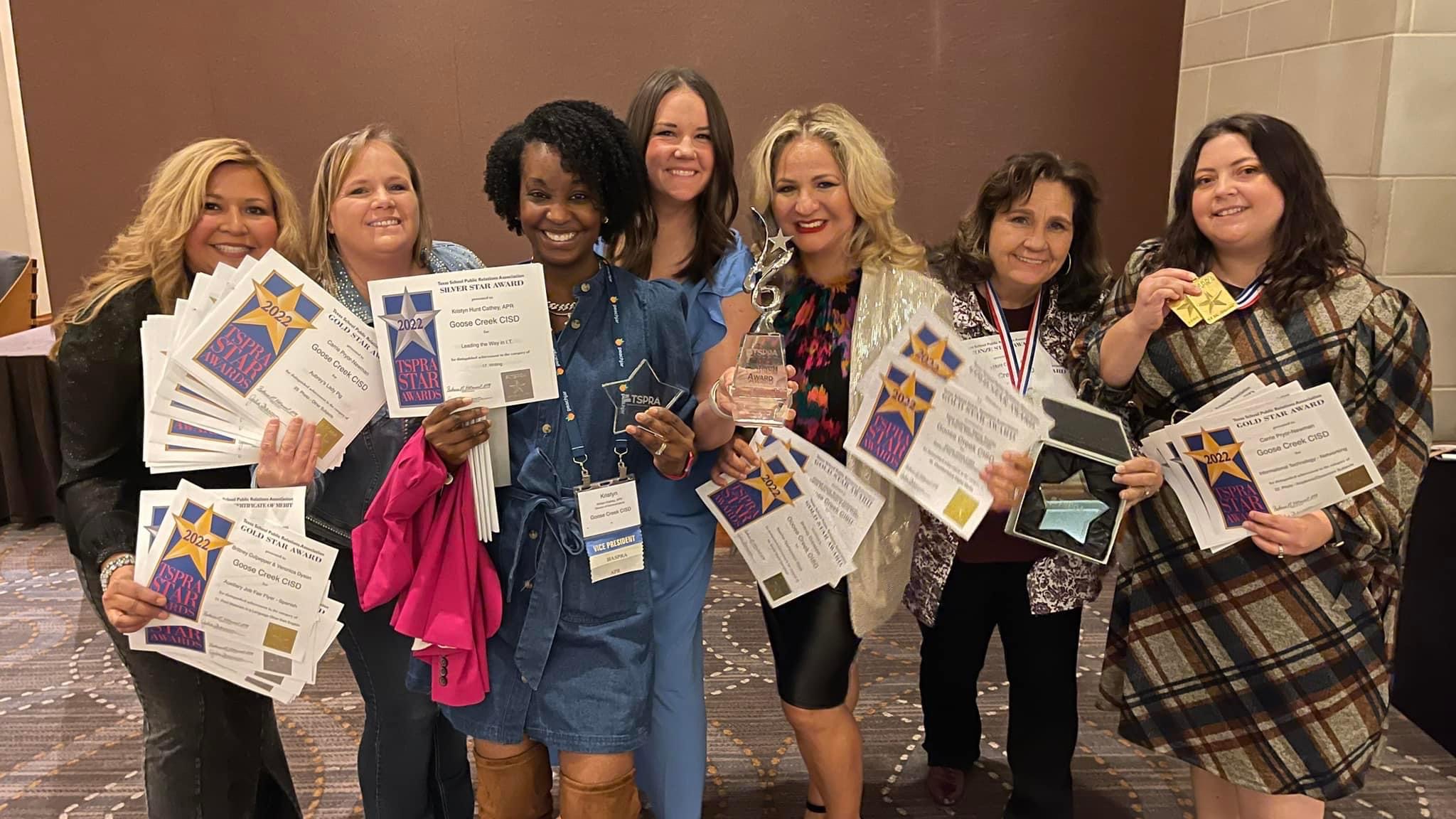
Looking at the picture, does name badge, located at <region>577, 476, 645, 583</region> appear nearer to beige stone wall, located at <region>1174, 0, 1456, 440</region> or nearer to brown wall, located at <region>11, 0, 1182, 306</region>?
beige stone wall, located at <region>1174, 0, 1456, 440</region>

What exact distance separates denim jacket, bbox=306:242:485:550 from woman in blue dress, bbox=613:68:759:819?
51 centimetres

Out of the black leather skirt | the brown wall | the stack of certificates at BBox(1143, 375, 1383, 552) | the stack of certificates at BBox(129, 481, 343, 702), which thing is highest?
the brown wall

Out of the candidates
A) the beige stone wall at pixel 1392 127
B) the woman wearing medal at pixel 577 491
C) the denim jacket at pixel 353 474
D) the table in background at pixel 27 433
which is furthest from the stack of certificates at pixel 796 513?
the table in background at pixel 27 433

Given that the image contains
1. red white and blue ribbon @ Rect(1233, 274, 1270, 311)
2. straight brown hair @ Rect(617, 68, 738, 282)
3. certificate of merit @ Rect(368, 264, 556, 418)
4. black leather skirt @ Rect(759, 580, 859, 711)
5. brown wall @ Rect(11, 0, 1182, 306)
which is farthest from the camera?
brown wall @ Rect(11, 0, 1182, 306)

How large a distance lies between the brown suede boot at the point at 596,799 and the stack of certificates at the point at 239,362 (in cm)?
78

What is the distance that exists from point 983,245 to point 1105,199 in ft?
9.02

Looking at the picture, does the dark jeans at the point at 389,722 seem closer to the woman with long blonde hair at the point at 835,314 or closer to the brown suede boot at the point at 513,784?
the brown suede boot at the point at 513,784

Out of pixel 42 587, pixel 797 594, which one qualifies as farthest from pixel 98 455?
pixel 42 587

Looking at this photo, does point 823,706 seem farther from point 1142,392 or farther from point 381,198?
point 381,198

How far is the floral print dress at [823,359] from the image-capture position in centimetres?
182

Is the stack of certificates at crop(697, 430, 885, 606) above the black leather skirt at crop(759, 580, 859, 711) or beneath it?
above

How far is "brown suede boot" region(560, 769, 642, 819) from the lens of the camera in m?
1.59

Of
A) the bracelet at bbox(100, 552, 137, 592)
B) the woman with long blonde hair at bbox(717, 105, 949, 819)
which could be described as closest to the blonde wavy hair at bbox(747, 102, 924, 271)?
the woman with long blonde hair at bbox(717, 105, 949, 819)

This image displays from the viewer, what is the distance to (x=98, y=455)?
156cm
